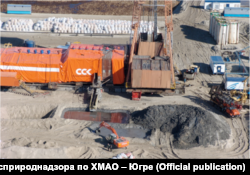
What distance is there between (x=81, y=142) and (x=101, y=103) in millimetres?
6135

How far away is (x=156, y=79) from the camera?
90.9 ft

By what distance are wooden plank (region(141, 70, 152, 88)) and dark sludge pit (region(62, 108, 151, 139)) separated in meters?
3.27

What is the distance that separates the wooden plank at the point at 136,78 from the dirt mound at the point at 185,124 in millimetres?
3283

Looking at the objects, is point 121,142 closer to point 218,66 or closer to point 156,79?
point 156,79

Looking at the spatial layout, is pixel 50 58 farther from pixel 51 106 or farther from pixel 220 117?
pixel 220 117

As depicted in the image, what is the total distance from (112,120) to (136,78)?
4580 mm

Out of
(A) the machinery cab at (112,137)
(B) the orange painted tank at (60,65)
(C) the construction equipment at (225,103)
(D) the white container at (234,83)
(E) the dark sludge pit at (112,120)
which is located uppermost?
(B) the orange painted tank at (60,65)

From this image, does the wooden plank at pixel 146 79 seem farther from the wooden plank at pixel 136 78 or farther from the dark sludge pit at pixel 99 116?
the dark sludge pit at pixel 99 116

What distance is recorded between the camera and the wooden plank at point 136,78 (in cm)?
2762

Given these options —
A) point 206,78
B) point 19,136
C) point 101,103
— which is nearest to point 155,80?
point 101,103

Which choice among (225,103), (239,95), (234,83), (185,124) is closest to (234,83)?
(234,83)

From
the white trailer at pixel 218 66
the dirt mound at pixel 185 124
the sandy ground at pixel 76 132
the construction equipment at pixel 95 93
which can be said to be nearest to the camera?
the sandy ground at pixel 76 132

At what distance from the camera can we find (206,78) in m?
32.2

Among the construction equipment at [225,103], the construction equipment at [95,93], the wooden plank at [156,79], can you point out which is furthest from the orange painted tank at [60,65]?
the construction equipment at [225,103]
